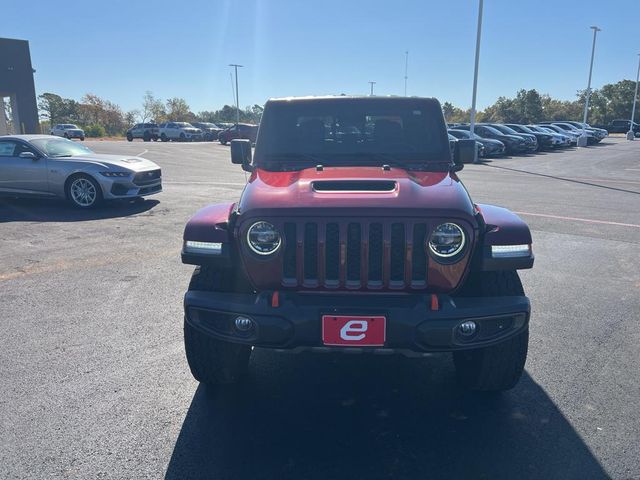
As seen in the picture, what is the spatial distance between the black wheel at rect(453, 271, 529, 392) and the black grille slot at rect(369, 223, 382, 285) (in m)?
0.61

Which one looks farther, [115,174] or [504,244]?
[115,174]

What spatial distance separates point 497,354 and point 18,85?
33.0 metres

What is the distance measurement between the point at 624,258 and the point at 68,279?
22.8 feet

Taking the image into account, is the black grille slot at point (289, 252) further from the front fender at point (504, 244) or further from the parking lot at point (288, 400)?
the front fender at point (504, 244)

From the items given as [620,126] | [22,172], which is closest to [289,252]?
[22,172]

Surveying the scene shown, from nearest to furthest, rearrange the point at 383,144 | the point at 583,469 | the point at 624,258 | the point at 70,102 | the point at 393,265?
the point at 583,469 → the point at 393,265 → the point at 383,144 → the point at 624,258 → the point at 70,102

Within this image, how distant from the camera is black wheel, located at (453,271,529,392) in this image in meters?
3.15

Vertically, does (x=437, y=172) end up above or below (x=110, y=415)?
above

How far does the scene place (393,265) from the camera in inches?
115

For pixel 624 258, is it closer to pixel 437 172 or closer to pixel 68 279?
pixel 437 172

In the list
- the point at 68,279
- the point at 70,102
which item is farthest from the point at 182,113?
the point at 68,279

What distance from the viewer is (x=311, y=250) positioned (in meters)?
2.95

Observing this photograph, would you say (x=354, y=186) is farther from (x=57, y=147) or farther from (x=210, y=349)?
(x=57, y=147)

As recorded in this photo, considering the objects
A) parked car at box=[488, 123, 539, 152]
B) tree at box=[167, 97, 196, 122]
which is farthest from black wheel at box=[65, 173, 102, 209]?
tree at box=[167, 97, 196, 122]
